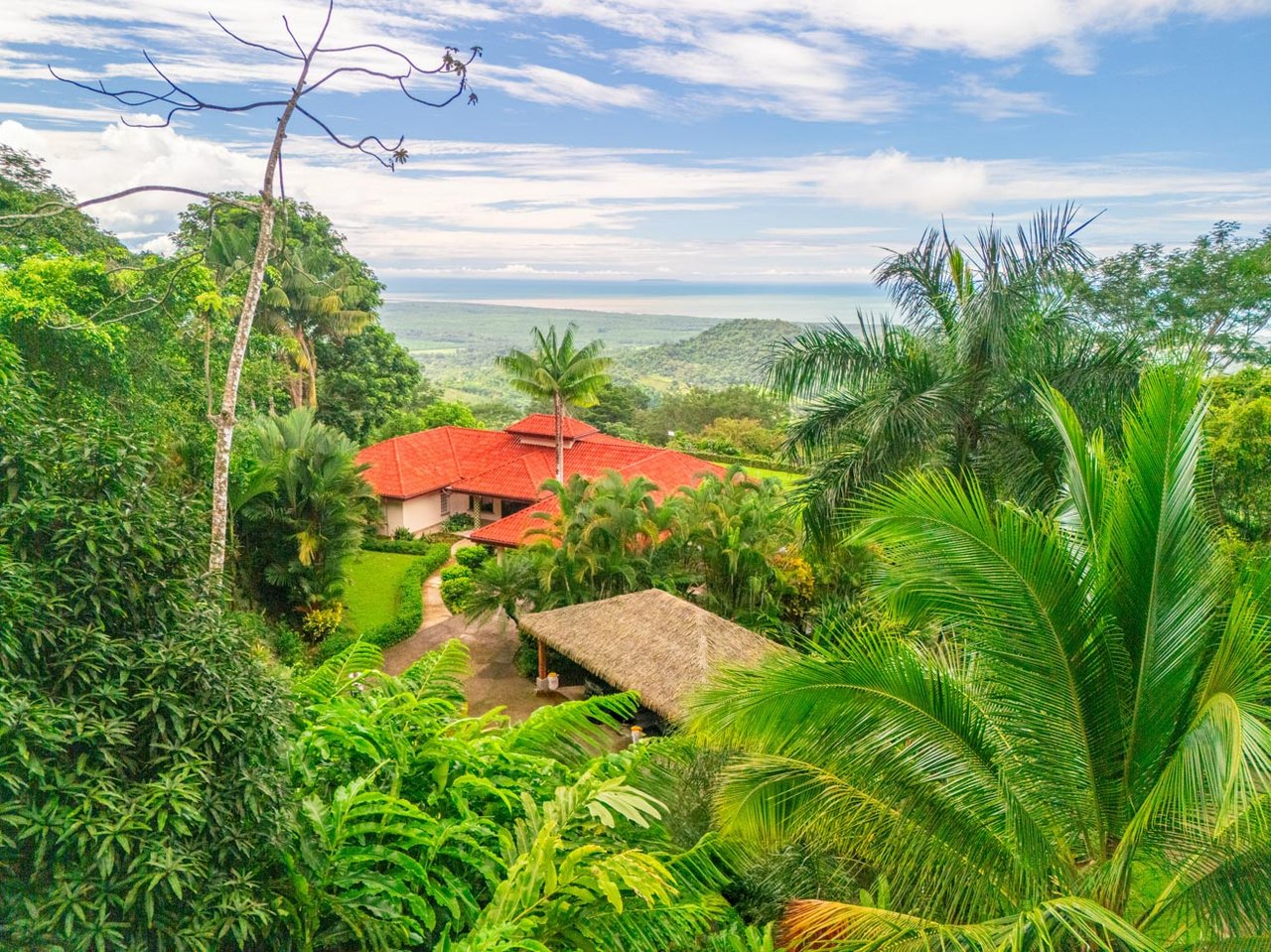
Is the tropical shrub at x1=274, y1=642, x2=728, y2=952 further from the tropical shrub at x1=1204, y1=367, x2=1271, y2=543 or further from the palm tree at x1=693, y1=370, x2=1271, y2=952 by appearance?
the tropical shrub at x1=1204, y1=367, x2=1271, y2=543

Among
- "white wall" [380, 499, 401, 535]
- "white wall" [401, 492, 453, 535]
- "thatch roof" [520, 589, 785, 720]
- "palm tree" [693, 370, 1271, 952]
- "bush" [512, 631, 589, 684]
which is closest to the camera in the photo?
"palm tree" [693, 370, 1271, 952]

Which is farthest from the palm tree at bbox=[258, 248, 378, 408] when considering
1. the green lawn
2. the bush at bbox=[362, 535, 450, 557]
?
the green lawn

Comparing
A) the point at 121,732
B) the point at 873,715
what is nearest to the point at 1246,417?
the point at 873,715

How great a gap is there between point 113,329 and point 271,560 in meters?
5.86

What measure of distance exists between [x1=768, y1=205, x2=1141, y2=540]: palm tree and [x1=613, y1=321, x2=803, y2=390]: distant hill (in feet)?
248

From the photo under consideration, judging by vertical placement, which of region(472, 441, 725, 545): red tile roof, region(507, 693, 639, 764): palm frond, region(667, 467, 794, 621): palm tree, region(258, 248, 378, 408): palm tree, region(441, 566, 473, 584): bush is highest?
region(258, 248, 378, 408): palm tree

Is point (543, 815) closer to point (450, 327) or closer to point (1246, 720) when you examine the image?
point (1246, 720)

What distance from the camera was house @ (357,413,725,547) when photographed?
25.4 m

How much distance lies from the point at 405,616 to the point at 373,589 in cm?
361

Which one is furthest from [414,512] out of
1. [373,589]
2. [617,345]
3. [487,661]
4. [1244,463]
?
[617,345]

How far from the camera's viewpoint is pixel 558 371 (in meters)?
25.5

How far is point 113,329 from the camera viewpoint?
11.8 metres

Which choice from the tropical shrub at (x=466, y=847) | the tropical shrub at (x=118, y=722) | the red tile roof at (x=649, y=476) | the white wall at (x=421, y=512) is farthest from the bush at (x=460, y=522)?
the tropical shrub at (x=118, y=722)

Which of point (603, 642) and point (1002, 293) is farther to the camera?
point (603, 642)
